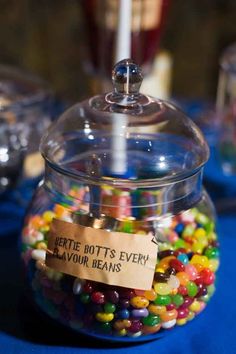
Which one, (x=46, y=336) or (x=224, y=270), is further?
(x=224, y=270)

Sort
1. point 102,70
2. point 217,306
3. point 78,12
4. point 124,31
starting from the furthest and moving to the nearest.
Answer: point 78,12 < point 102,70 < point 124,31 < point 217,306

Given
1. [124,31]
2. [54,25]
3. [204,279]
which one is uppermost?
[124,31]

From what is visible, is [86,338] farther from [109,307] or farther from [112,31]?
[112,31]

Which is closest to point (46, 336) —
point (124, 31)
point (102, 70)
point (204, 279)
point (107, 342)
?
point (107, 342)

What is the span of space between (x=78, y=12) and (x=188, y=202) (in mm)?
1132

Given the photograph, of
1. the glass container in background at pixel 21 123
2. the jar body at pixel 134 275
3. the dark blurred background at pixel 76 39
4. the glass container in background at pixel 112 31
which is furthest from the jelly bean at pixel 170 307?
the dark blurred background at pixel 76 39

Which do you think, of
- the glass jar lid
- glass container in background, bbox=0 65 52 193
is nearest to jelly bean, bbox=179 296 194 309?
the glass jar lid

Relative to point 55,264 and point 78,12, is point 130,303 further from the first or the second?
point 78,12

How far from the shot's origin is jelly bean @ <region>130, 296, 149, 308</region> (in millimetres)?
544

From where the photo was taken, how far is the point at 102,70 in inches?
44.9

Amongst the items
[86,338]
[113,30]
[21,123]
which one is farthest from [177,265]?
[113,30]

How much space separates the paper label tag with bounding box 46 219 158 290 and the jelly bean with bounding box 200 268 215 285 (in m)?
0.06

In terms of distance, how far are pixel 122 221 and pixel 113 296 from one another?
8cm

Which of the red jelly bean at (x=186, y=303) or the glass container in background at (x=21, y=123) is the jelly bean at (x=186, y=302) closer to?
the red jelly bean at (x=186, y=303)
